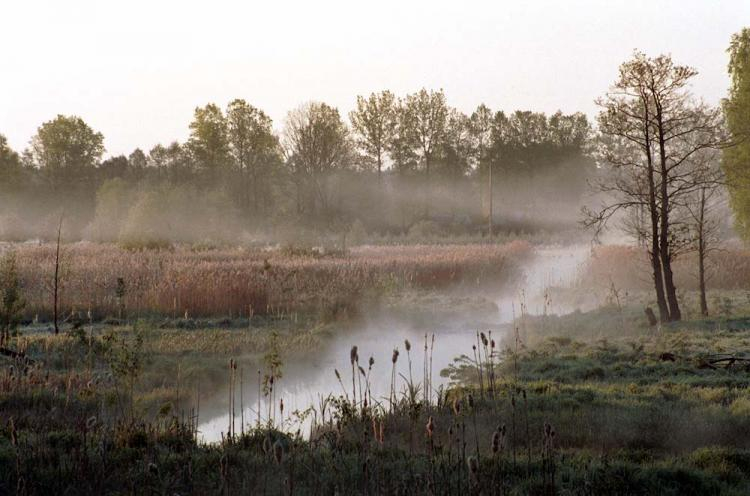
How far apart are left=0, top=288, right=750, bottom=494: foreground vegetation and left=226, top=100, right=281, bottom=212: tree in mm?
37212

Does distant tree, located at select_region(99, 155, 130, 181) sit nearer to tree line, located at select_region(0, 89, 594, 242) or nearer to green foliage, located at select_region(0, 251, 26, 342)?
tree line, located at select_region(0, 89, 594, 242)

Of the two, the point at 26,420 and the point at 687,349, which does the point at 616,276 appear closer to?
the point at 687,349

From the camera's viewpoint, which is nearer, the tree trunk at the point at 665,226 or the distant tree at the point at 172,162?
the tree trunk at the point at 665,226

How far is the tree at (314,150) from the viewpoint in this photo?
47.2 metres

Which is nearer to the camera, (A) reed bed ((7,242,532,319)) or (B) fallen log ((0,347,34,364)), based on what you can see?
(B) fallen log ((0,347,34,364))

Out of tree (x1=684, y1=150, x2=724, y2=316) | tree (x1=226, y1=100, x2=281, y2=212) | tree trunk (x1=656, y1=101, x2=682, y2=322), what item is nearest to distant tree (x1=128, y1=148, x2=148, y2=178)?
tree (x1=226, y1=100, x2=281, y2=212)

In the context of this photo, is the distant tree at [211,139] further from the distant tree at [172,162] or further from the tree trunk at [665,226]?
the tree trunk at [665,226]

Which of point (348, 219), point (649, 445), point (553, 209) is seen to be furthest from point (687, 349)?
point (553, 209)

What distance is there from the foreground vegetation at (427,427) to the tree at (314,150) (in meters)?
35.7

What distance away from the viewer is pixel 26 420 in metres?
7.00

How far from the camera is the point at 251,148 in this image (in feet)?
160

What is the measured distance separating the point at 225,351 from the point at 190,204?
3044 cm

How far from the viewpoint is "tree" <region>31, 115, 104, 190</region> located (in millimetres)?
52969

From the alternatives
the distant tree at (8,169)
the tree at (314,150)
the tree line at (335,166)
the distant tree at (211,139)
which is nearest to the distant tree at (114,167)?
the tree line at (335,166)
